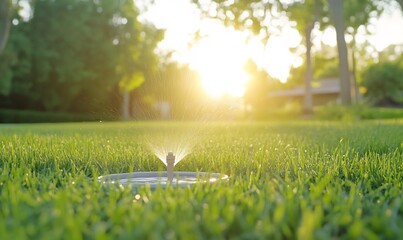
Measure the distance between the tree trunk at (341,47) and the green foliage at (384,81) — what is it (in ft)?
104

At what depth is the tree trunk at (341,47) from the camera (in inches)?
679

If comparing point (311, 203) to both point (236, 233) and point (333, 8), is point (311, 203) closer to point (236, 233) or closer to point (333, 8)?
point (236, 233)

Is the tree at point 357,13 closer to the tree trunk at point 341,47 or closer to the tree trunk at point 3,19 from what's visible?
the tree trunk at point 341,47

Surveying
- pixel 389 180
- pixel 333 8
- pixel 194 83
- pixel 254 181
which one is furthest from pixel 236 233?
pixel 194 83

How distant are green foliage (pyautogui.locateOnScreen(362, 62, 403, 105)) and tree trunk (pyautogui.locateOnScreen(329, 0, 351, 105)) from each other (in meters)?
31.8

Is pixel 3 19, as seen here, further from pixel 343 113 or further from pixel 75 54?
pixel 75 54

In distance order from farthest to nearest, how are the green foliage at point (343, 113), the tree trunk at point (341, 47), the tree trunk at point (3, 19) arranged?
1. the green foliage at point (343, 113)
2. the tree trunk at point (341, 47)
3. the tree trunk at point (3, 19)

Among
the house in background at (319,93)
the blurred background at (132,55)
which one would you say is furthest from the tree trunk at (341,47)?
the house in background at (319,93)

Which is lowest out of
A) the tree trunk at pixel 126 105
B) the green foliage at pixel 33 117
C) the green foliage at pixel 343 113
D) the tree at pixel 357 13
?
the green foliage at pixel 343 113

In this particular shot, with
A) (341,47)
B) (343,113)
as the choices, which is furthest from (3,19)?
(343,113)

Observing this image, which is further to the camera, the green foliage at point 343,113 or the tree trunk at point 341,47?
the green foliage at point 343,113

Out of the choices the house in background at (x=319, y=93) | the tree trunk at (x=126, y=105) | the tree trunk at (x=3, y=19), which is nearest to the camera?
the tree trunk at (x=3, y=19)

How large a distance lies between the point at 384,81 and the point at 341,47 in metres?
34.3

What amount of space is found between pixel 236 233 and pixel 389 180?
5.28ft
